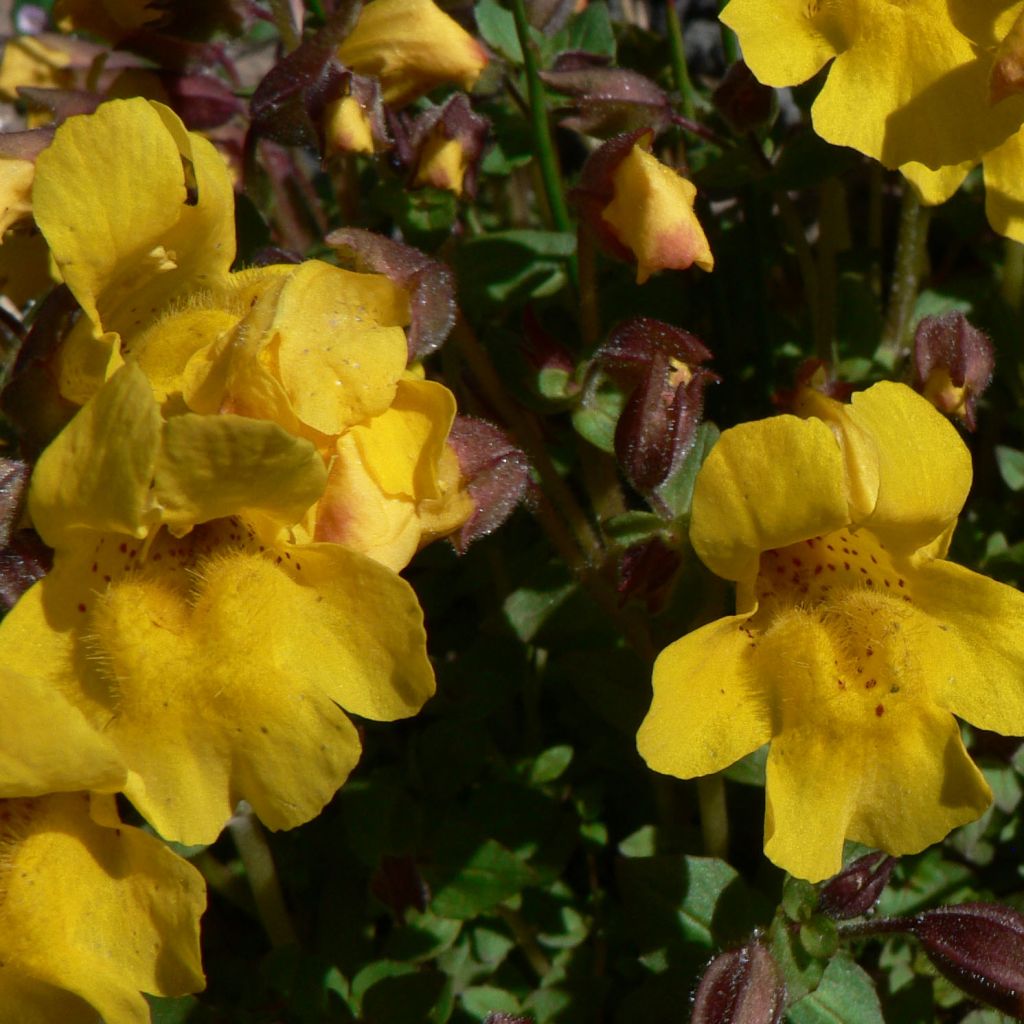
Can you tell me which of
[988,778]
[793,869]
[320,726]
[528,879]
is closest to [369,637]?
[320,726]

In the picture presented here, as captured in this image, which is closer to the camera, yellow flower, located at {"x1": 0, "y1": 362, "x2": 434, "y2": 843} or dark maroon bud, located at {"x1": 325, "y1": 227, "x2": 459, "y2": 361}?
yellow flower, located at {"x1": 0, "y1": 362, "x2": 434, "y2": 843}

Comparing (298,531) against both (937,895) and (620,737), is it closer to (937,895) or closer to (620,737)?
(620,737)

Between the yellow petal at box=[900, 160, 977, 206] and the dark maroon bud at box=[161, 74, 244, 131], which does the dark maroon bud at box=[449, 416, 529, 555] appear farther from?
the dark maroon bud at box=[161, 74, 244, 131]

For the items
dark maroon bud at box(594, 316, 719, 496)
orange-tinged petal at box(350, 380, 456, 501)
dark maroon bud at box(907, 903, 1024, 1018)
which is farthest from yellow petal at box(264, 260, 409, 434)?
dark maroon bud at box(907, 903, 1024, 1018)

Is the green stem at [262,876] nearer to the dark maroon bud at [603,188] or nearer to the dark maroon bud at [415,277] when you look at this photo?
the dark maroon bud at [415,277]

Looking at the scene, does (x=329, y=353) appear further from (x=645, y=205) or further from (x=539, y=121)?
(x=539, y=121)

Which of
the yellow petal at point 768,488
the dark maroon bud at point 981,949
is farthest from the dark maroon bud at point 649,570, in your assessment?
the dark maroon bud at point 981,949
